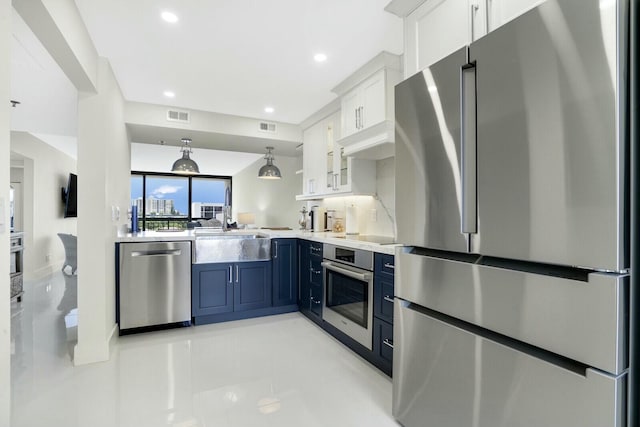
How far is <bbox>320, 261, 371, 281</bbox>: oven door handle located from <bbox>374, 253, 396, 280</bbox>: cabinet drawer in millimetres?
128

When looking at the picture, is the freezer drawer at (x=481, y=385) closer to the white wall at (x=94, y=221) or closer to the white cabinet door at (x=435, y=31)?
the white cabinet door at (x=435, y=31)

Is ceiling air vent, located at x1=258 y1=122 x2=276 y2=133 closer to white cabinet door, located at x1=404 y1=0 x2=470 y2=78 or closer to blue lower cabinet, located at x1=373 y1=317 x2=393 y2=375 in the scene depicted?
white cabinet door, located at x1=404 y1=0 x2=470 y2=78

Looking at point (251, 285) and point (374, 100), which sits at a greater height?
point (374, 100)

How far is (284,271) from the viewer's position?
3.86 m

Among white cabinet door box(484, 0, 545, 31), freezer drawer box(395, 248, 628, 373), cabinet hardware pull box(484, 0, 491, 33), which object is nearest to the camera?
freezer drawer box(395, 248, 628, 373)

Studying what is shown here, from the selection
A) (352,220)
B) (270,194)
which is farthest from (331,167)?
(270,194)

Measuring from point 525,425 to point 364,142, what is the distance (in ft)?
7.69

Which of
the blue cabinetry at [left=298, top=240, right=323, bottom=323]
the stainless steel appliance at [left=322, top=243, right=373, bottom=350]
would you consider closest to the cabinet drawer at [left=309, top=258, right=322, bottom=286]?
the blue cabinetry at [left=298, top=240, right=323, bottom=323]

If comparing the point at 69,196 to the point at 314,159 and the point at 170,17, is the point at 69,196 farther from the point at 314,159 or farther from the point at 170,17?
the point at 170,17

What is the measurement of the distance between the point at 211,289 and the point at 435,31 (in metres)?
3.13

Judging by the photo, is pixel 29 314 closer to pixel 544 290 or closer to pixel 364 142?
pixel 364 142

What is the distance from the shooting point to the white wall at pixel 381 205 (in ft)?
10.9

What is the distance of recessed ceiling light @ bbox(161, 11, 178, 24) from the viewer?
207cm

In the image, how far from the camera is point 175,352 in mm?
2824
